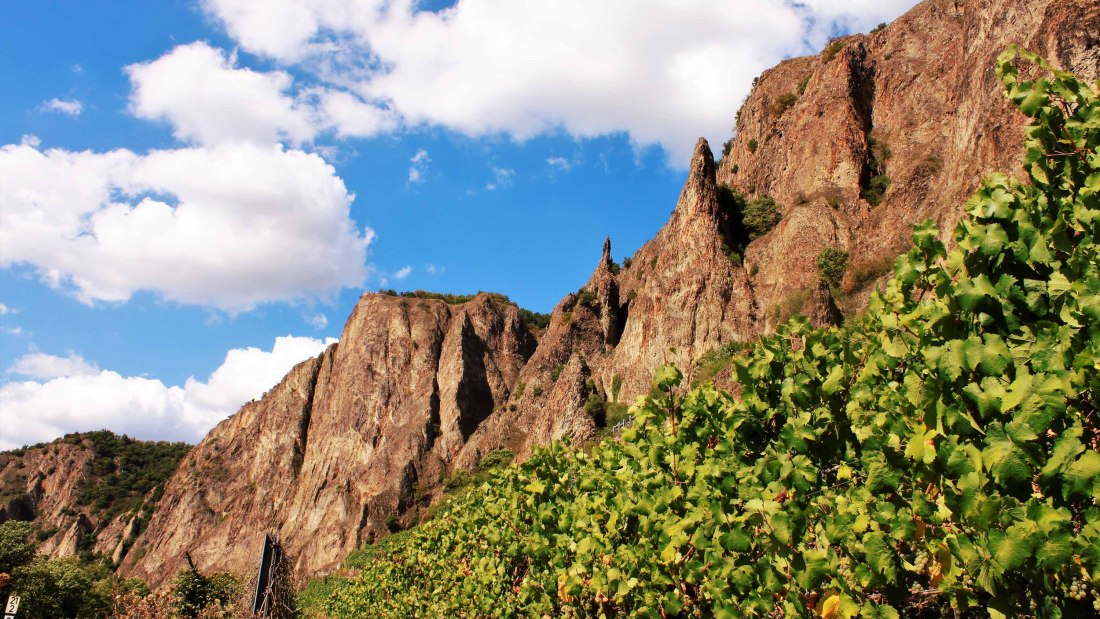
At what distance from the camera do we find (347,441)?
6116 centimetres

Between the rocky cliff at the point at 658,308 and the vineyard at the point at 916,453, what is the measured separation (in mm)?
20119

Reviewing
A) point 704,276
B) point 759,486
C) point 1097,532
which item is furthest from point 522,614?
point 704,276

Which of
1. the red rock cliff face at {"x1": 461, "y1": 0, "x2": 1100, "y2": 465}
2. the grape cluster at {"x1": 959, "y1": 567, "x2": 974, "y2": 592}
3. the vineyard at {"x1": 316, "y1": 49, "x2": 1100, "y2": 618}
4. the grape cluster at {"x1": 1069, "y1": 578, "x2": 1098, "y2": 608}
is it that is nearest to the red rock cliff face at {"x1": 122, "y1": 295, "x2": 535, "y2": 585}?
the red rock cliff face at {"x1": 461, "y1": 0, "x2": 1100, "y2": 465}

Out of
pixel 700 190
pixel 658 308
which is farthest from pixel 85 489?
pixel 700 190

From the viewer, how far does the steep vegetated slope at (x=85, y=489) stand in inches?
3307

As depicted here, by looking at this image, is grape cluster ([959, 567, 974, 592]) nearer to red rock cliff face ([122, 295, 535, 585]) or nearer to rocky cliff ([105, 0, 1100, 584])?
rocky cliff ([105, 0, 1100, 584])

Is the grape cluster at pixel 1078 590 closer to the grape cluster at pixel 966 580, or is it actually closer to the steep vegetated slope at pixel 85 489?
the grape cluster at pixel 966 580

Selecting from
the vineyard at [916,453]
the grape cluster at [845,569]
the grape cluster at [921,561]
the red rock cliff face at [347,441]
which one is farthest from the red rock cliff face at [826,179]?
the grape cluster at [921,561]

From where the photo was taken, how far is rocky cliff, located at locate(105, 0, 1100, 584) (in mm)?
31422

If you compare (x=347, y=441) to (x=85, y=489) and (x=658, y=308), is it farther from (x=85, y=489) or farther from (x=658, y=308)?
(x=85, y=489)

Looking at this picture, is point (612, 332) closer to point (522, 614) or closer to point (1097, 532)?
point (522, 614)

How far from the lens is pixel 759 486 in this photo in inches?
191

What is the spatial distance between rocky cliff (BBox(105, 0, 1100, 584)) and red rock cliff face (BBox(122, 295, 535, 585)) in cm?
19

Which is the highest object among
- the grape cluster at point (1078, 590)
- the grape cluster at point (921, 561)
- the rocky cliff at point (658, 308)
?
the rocky cliff at point (658, 308)
